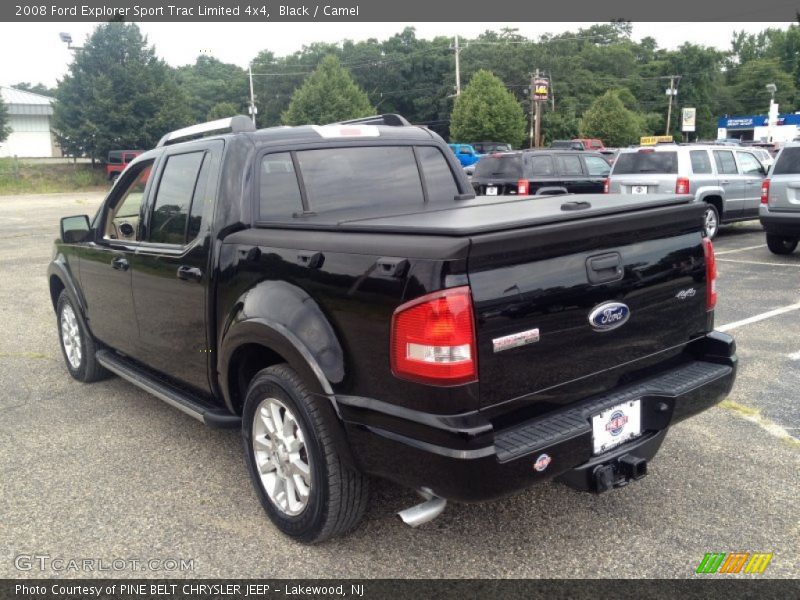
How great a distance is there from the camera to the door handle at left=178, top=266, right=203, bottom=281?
363 cm

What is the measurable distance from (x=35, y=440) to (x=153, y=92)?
159 feet

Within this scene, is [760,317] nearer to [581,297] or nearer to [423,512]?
[581,297]

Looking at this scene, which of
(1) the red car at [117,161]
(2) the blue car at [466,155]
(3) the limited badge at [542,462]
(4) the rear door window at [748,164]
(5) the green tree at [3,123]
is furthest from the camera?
(5) the green tree at [3,123]

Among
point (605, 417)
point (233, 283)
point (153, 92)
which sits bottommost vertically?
point (605, 417)

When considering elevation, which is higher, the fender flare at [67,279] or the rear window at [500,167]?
the rear window at [500,167]

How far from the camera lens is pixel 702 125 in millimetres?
93625

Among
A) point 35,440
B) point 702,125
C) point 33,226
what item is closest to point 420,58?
point 702,125

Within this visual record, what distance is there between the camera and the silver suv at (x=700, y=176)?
12.4m

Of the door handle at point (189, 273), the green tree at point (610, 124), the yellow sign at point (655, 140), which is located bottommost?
the door handle at point (189, 273)

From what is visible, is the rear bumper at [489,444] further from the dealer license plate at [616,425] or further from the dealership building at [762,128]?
Answer: the dealership building at [762,128]

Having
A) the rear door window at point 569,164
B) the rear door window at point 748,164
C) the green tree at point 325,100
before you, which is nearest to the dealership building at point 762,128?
the green tree at point 325,100

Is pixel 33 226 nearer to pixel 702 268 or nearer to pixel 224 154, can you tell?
pixel 224 154

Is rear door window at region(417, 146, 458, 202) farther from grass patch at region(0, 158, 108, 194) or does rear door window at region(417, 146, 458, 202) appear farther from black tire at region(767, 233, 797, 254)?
grass patch at region(0, 158, 108, 194)
